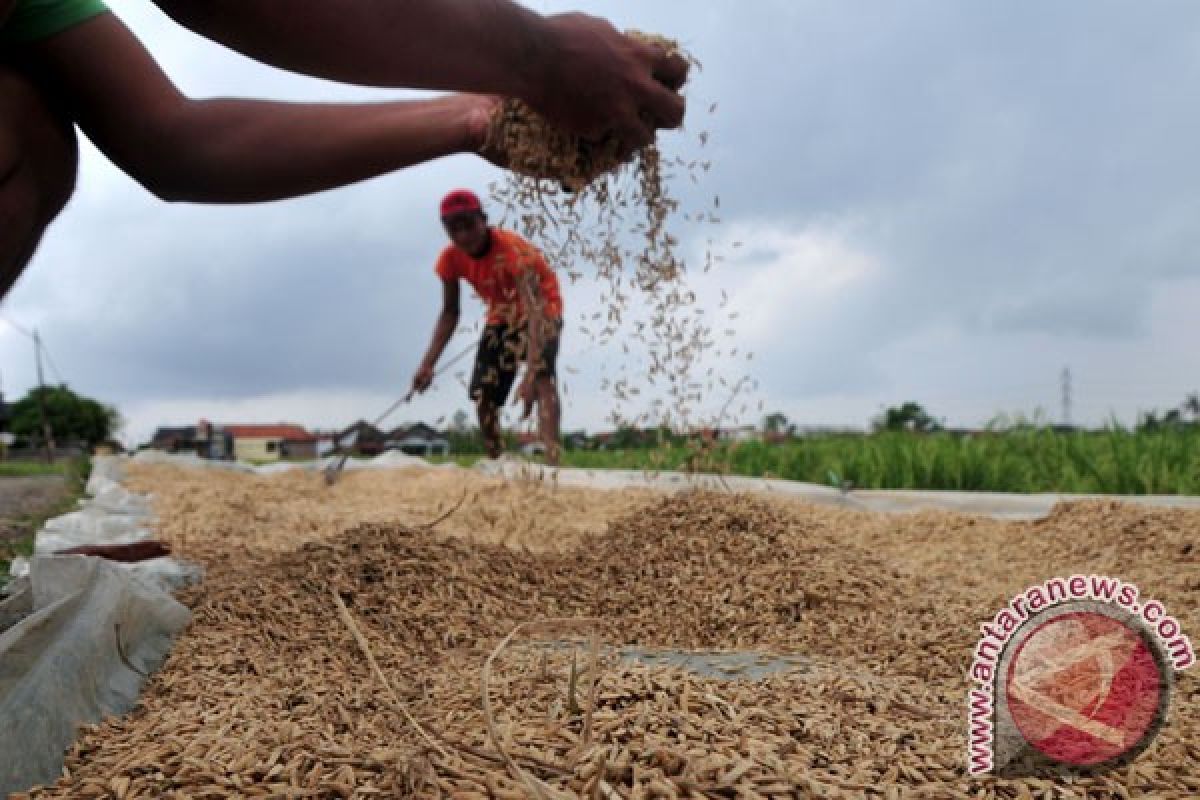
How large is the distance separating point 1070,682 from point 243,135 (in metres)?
2.10

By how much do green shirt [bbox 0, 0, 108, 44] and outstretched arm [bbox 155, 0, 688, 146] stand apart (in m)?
0.91

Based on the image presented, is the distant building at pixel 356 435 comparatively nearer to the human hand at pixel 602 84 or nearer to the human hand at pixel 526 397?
the human hand at pixel 526 397

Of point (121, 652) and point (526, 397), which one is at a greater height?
point (526, 397)

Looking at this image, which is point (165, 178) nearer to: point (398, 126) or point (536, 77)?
point (398, 126)

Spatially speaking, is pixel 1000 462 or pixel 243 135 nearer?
pixel 243 135

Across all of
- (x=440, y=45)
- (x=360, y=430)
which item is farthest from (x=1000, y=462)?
(x=440, y=45)

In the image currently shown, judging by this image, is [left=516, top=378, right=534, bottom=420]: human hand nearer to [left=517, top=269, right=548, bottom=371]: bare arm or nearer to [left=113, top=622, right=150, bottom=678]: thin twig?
[left=517, top=269, right=548, bottom=371]: bare arm

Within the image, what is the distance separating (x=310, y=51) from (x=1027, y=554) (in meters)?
2.99

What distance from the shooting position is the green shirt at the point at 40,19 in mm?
2010

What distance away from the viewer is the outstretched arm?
4.51 feet

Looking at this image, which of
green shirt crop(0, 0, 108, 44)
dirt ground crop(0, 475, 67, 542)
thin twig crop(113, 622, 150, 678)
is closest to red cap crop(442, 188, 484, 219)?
dirt ground crop(0, 475, 67, 542)

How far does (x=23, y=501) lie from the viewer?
6.08 metres

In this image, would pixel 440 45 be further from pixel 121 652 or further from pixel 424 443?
pixel 424 443

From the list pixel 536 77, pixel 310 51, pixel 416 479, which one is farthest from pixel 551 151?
pixel 416 479
